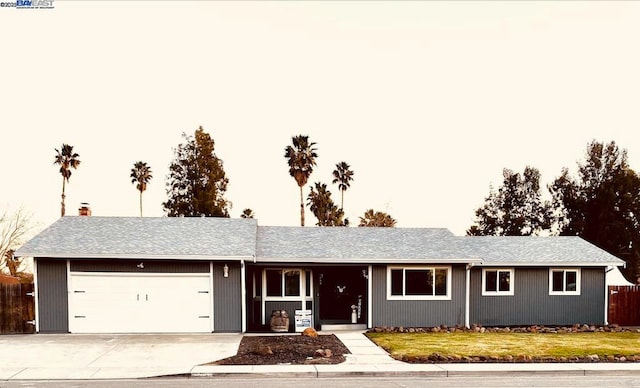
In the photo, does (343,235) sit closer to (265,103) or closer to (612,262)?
(265,103)

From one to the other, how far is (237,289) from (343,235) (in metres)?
5.86

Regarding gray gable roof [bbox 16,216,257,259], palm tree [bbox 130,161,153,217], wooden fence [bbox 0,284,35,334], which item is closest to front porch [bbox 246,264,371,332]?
gray gable roof [bbox 16,216,257,259]

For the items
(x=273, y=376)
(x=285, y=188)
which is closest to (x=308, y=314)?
(x=273, y=376)

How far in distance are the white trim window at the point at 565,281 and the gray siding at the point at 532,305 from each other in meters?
0.19

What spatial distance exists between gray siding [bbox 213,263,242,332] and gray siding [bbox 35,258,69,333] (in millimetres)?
5091

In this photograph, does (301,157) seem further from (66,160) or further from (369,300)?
(369,300)

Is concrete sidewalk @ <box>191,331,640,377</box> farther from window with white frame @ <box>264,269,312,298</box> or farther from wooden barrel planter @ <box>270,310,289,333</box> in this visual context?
window with white frame @ <box>264,269,312,298</box>

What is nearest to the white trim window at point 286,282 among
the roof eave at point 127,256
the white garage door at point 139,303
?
the roof eave at point 127,256

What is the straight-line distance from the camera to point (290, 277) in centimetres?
2111

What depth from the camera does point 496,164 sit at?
5797cm

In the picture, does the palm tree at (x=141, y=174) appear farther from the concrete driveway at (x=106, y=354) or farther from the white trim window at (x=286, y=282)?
the concrete driveway at (x=106, y=354)

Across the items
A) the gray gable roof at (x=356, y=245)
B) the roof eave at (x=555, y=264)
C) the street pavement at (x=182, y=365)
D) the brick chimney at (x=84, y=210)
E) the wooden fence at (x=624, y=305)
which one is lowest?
the wooden fence at (x=624, y=305)

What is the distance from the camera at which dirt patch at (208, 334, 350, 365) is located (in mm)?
13906

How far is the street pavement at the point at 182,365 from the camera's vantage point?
1250 cm
